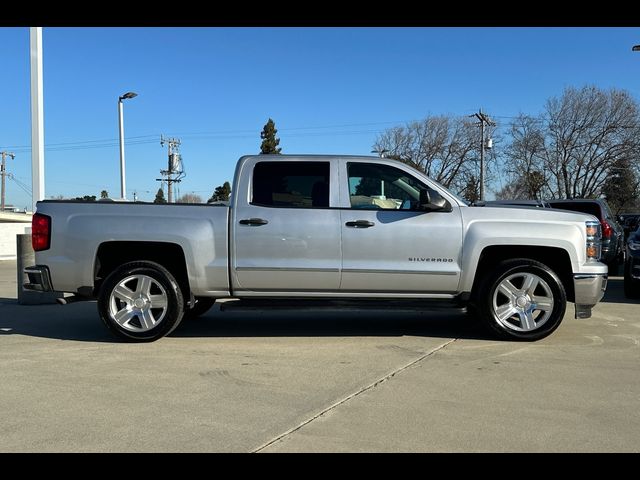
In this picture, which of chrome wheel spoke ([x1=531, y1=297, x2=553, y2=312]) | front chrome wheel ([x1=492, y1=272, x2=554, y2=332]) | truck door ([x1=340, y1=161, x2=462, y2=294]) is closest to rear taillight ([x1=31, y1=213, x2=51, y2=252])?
truck door ([x1=340, y1=161, x2=462, y2=294])

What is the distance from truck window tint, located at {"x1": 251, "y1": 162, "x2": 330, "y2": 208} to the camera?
6238 millimetres

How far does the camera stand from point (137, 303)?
20.3ft

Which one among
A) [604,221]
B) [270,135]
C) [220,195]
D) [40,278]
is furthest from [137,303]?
[270,135]

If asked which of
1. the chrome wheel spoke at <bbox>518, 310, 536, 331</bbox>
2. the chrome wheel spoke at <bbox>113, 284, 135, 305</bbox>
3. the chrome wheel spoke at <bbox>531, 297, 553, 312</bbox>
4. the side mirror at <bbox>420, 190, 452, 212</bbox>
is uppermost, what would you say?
the side mirror at <bbox>420, 190, 452, 212</bbox>

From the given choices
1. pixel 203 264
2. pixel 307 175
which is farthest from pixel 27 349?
pixel 307 175

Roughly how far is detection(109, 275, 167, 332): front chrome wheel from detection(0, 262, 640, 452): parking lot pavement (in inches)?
Result: 10.5

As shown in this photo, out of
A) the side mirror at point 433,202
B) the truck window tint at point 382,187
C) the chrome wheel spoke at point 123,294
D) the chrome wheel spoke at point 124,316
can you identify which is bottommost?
the chrome wheel spoke at point 124,316

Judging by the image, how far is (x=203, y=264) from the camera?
6.13m

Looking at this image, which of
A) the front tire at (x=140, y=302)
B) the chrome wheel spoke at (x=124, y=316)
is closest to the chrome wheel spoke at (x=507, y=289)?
the front tire at (x=140, y=302)

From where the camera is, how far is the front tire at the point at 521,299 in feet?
20.0

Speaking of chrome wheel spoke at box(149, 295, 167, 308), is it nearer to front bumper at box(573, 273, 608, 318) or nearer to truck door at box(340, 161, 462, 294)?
truck door at box(340, 161, 462, 294)

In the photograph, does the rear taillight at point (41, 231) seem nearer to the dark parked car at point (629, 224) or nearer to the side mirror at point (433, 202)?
the side mirror at point (433, 202)

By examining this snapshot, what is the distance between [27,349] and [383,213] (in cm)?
404

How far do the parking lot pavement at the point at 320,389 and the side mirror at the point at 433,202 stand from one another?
4.81ft
